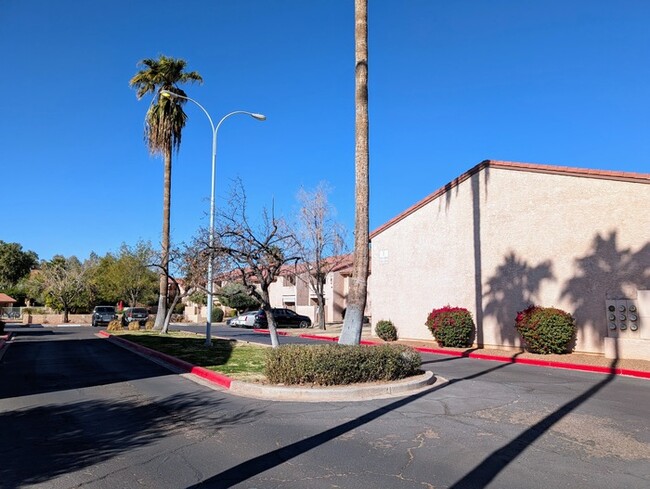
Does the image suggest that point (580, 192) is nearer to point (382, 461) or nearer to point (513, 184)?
point (513, 184)

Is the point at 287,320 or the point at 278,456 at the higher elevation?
the point at 287,320

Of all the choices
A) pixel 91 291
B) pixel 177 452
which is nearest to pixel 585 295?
pixel 177 452

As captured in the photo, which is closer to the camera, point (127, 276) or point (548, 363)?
point (548, 363)

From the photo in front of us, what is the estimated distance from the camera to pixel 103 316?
44.8 metres

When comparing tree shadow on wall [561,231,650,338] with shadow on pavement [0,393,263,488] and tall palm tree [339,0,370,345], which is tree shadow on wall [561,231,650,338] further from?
shadow on pavement [0,393,263,488]

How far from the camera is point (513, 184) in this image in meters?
20.2

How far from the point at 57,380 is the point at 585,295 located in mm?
15920

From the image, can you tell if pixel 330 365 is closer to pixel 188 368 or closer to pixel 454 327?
pixel 188 368

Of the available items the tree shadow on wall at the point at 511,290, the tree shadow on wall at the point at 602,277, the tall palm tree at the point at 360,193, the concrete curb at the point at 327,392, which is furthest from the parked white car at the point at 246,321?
the concrete curb at the point at 327,392

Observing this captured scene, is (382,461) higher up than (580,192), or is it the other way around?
(580,192)

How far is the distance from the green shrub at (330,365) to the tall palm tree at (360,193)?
1.73 metres

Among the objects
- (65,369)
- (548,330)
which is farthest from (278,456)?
(548,330)

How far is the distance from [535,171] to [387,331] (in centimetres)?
1057

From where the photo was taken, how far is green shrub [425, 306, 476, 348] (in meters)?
21.0
